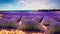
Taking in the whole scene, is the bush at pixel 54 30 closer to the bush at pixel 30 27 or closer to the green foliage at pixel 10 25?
the bush at pixel 30 27

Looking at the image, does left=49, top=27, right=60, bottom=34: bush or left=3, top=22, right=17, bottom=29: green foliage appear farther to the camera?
left=3, top=22, right=17, bottom=29: green foliage

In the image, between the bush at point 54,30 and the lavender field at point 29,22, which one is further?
the lavender field at point 29,22

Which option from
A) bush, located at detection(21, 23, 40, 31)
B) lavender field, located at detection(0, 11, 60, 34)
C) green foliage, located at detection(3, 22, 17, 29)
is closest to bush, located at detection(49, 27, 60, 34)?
lavender field, located at detection(0, 11, 60, 34)

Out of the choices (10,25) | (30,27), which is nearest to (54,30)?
(30,27)

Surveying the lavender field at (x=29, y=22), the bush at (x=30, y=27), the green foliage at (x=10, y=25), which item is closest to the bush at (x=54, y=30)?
the lavender field at (x=29, y=22)

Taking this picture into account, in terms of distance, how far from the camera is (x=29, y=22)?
4.91 feet

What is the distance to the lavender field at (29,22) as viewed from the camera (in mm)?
1473

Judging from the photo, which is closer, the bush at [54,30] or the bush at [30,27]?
the bush at [54,30]

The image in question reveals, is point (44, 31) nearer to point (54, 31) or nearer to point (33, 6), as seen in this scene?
point (54, 31)

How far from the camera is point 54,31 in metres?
1.37

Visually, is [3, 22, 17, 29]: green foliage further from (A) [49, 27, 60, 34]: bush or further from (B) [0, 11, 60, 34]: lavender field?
(A) [49, 27, 60, 34]: bush

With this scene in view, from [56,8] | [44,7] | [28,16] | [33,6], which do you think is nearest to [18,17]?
[28,16]

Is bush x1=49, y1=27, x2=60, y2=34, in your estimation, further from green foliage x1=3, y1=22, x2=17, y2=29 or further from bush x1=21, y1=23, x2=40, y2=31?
green foliage x1=3, y1=22, x2=17, y2=29

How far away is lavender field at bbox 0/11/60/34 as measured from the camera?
1473 mm
